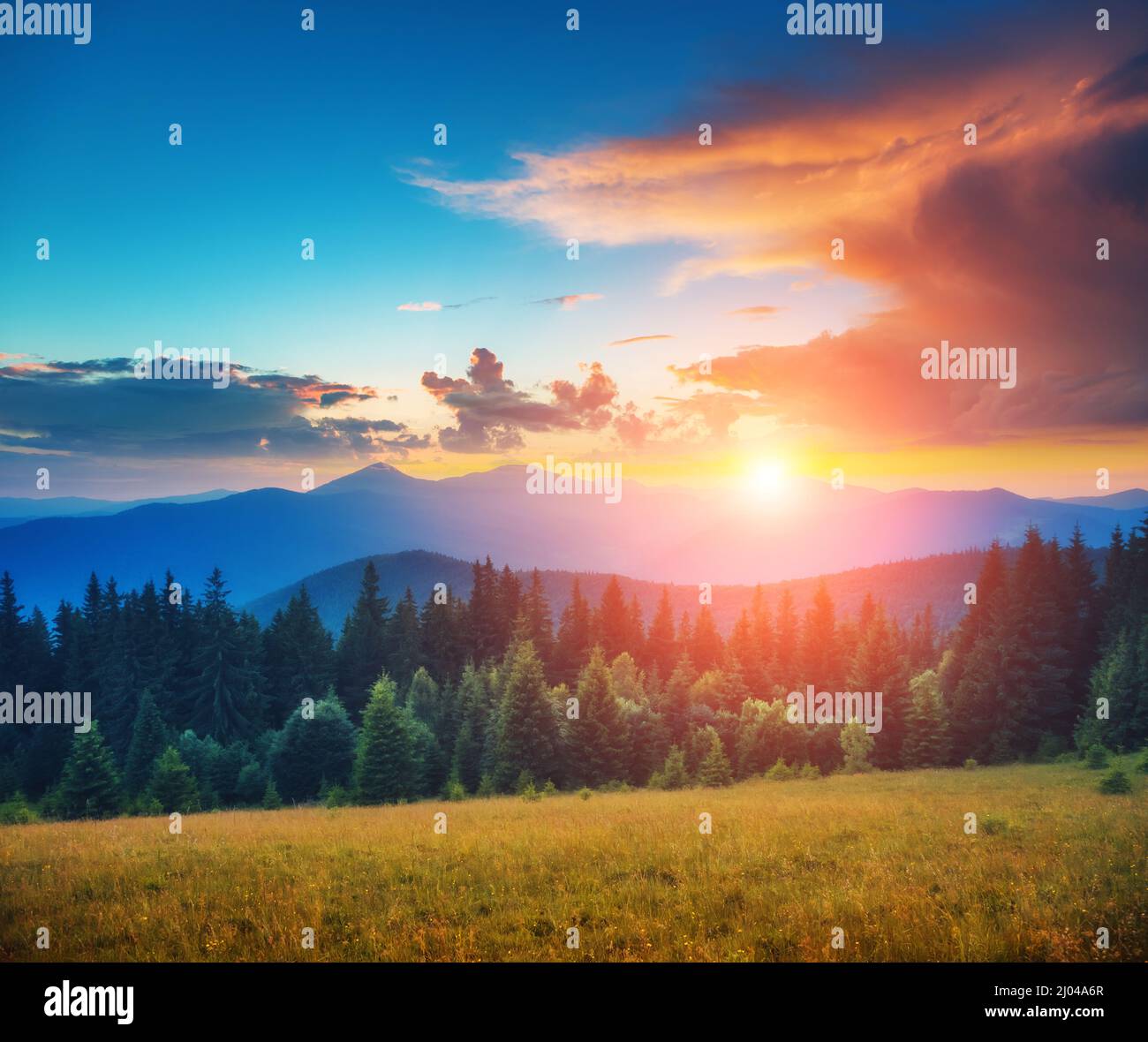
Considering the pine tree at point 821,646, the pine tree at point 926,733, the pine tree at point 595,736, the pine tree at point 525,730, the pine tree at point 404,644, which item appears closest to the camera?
the pine tree at point 525,730

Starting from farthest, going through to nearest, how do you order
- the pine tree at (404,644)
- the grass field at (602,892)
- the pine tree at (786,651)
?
the pine tree at (404,644)
the pine tree at (786,651)
the grass field at (602,892)

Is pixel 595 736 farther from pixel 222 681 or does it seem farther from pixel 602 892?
pixel 602 892

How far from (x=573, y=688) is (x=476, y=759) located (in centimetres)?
2215

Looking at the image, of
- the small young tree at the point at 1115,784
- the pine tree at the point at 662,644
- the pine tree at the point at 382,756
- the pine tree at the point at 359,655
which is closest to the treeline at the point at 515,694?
the pine tree at the point at 382,756

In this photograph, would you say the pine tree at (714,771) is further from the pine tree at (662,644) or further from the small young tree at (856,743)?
the pine tree at (662,644)

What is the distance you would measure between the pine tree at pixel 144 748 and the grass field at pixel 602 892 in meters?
39.4

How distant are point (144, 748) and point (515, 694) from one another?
29827 millimetres

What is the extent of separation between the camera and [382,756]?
3788cm

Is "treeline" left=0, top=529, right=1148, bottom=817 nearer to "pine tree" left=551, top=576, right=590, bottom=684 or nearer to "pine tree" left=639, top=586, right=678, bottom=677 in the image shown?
"pine tree" left=551, top=576, right=590, bottom=684

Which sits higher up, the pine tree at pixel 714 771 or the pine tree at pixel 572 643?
the pine tree at pixel 572 643

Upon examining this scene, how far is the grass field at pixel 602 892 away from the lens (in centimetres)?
841

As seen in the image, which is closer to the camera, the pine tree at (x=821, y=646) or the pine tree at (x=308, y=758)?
the pine tree at (x=308, y=758)
